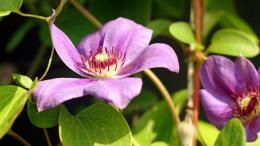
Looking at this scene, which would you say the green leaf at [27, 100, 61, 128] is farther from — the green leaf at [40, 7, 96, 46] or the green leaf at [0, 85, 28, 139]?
the green leaf at [40, 7, 96, 46]

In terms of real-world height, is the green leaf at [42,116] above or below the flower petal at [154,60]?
below

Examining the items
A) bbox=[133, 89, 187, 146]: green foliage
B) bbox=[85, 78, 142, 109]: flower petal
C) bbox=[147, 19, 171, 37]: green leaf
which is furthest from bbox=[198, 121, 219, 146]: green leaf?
bbox=[85, 78, 142, 109]: flower petal

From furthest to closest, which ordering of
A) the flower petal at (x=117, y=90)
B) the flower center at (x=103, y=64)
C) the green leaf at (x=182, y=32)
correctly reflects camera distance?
the green leaf at (x=182, y=32), the flower center at (x=103, y=64), the flower petal at (x=117, y=90)

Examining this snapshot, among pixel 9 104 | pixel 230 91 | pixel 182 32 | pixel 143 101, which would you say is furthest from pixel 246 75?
pixel 143 101

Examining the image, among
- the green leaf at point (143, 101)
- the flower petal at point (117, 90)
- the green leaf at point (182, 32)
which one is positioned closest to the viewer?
the flower petal at point (117, 90)

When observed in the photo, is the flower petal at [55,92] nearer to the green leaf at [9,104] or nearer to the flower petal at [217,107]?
the green leaf at [9,104]

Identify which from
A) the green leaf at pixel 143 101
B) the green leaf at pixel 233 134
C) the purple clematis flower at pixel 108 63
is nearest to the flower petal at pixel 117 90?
the purple clematis flower at pixel 108 63

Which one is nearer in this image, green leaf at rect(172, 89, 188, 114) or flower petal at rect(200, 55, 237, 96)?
flower petal at rect(200, 55, 237, 96)
